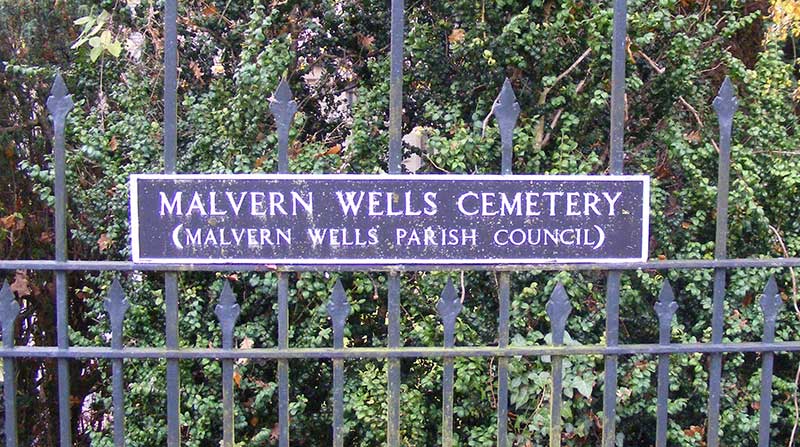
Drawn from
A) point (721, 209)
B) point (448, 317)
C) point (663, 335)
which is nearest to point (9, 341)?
point (448, 317)

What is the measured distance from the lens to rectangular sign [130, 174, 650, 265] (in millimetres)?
2332

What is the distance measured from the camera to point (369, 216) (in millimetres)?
2348

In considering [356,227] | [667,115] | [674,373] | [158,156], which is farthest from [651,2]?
[158,156]

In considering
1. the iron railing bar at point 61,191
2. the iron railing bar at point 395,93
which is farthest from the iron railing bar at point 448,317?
the iron railing bar at point 61,191

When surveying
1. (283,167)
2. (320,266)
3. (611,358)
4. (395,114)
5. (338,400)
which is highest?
(395,114)

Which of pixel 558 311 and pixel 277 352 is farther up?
pixel 558 311

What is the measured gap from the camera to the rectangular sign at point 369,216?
91.8 inches

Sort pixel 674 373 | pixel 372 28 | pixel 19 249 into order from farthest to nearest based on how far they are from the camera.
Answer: pixel 19 249 → pixel 372 28 → pixel 674 373

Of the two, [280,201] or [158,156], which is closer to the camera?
[280,201]

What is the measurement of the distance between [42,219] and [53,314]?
0.52 metres

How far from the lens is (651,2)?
3.47m

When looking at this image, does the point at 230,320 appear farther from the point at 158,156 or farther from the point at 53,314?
the point at 53,314

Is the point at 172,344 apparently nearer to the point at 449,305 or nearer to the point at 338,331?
the point at 338,331

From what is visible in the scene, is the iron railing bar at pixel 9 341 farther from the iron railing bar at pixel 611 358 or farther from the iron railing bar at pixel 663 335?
the iron railing bar at pixel 663 335
